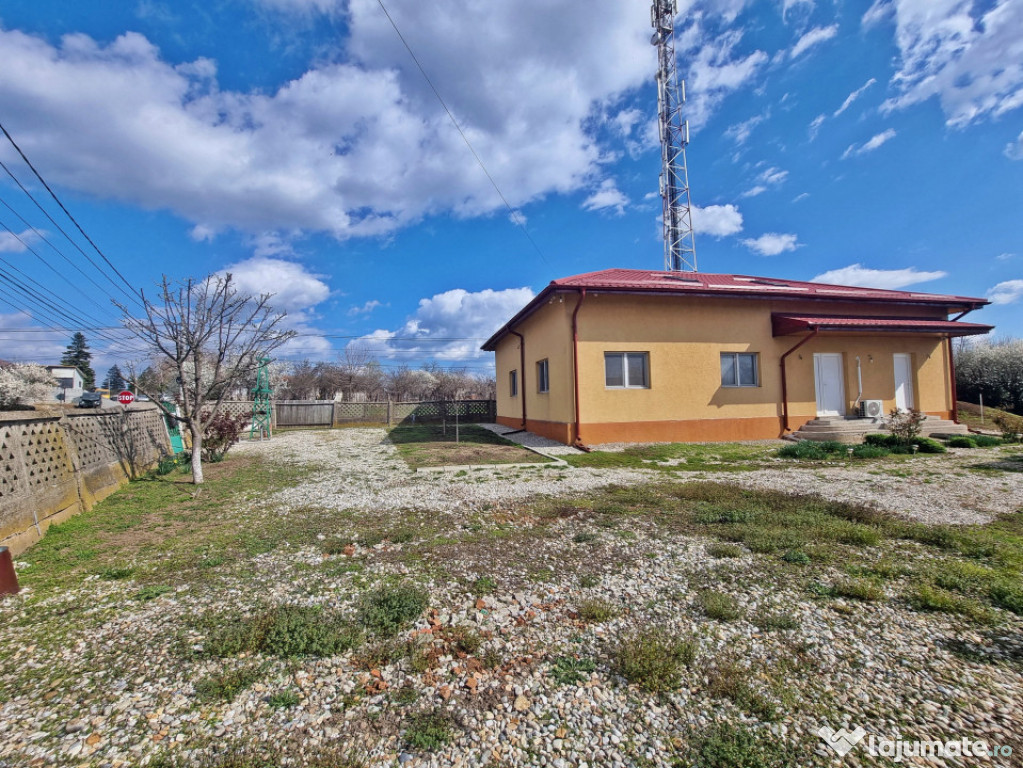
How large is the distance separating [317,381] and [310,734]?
3890 cm

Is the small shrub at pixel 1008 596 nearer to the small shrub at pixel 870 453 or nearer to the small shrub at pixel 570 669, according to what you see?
the small shrub at pixel 570 669

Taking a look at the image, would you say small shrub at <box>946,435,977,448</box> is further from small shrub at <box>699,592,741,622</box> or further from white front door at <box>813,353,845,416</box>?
small shrub at <box>699,592,741,622</box>

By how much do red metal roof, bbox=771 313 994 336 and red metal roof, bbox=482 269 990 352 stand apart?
264mm

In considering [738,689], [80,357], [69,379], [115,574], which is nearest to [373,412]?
[115,574]

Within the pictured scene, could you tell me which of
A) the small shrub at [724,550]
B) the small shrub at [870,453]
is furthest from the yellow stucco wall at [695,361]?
the small shrub at [724,550]

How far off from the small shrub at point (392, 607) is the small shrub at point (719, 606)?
6.24 ft

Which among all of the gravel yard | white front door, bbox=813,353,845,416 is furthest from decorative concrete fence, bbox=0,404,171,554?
white front door, bbox=813,353,845,416

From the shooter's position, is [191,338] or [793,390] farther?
[793,390]

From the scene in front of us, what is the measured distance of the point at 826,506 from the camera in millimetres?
5285

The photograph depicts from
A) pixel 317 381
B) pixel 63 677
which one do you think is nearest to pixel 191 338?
pixel 63 677

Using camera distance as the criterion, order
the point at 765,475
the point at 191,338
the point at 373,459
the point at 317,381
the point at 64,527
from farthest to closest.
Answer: the point at 317,381 < the point at 373,459 < the point at 191,338 < the point at 765,475 < the point at 64,527

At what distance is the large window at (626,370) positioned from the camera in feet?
37.1

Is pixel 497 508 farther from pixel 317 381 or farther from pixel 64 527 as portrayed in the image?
pixel 317 381

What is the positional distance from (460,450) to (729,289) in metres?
8.29
